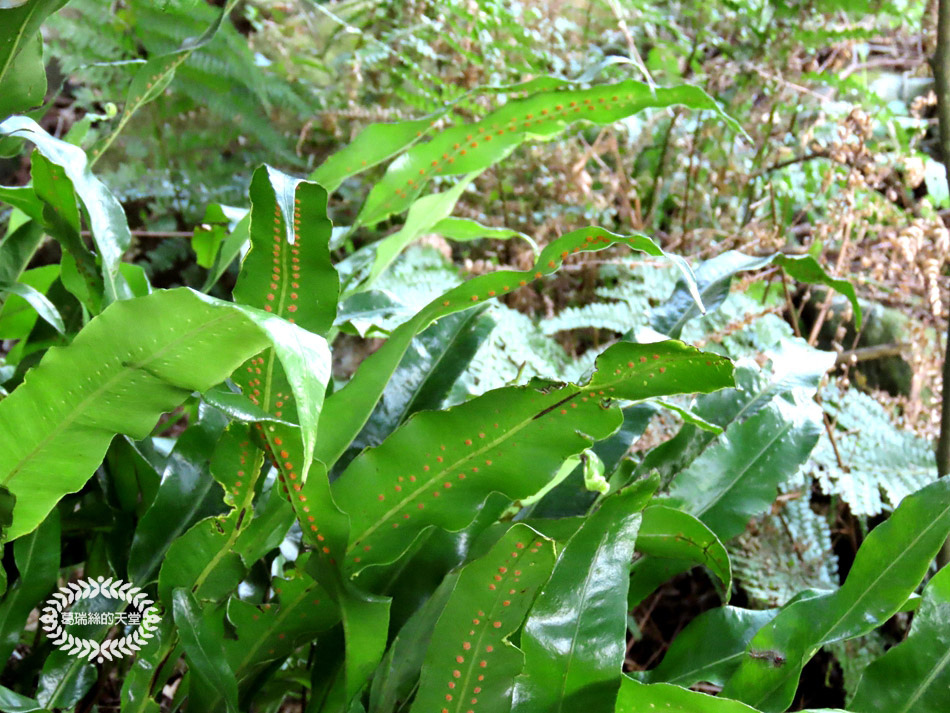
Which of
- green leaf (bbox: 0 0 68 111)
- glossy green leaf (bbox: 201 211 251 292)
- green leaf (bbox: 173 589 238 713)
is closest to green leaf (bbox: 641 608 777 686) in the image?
green leaf (bbox: 173 589 238 713)

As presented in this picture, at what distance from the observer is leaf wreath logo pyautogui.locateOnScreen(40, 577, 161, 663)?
0.63 m

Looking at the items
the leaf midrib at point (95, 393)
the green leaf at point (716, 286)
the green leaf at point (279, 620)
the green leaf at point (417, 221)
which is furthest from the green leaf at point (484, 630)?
the green leaf at point (417, 221)

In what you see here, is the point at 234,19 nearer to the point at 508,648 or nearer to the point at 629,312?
the point at 629,312

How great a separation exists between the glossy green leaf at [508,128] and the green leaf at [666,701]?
529 millimetres

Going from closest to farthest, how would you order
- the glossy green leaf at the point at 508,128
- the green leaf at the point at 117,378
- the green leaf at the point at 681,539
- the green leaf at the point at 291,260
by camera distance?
the green leaf at the point at 117,378 → the green leaf at the point at 291,260 → the green leaf at the point at 681,539 → the glossy green leaf at the point at 508,128

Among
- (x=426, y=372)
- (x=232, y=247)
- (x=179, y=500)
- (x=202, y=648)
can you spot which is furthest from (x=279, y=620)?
(x=232, y=247)

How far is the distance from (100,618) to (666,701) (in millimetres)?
484

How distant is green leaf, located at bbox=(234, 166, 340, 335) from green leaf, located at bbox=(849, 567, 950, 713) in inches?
20.0

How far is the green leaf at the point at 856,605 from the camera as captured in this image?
598mm

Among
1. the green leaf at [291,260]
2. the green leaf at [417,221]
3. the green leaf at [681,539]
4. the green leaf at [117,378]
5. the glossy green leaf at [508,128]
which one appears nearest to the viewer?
the green leaf at [117,378]

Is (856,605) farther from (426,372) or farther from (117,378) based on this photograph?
(117,378)

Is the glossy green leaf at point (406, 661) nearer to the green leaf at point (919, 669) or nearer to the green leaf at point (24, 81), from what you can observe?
the green leaf at point (919, 669)

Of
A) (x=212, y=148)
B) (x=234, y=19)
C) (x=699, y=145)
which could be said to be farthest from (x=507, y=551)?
(x=234, y=19)

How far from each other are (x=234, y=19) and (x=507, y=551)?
2626mm
